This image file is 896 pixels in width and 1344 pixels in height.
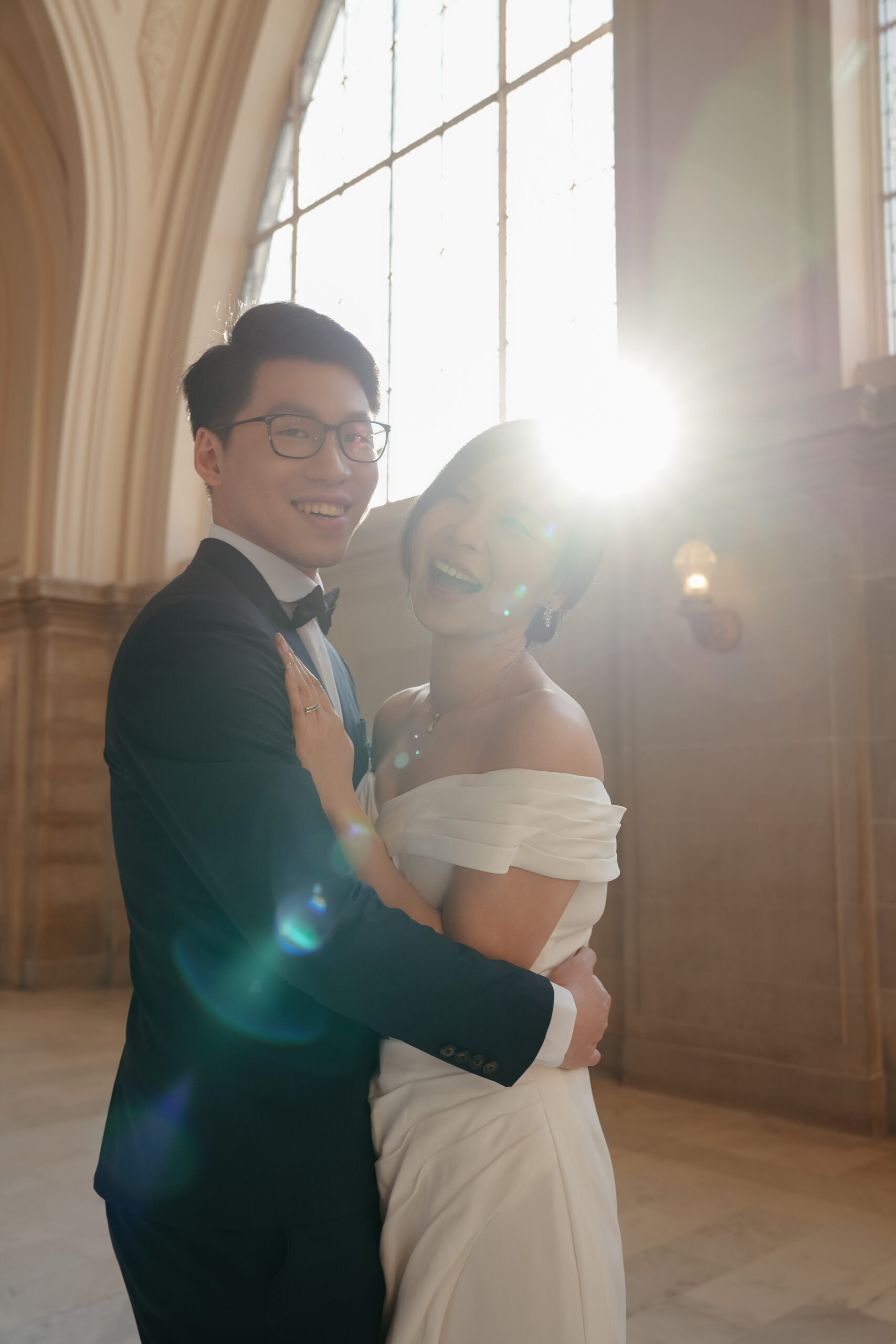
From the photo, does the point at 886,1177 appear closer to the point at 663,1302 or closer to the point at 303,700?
the point at 663,1302

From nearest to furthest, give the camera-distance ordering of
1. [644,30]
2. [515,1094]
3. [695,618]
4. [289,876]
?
[289,876] < [515,1094] < [695,618] < [644,30]

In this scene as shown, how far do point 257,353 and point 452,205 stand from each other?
8204mm

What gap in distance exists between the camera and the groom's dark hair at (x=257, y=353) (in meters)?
1.70

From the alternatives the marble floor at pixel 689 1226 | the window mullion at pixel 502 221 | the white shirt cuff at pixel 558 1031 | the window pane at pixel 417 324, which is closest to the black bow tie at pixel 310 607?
the white shirt cuff at pixel 558 1031

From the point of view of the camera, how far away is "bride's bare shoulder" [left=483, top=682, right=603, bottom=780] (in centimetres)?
162

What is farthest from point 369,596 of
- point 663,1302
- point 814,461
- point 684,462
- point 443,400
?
point 663,1302

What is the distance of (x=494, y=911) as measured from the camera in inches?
59.3

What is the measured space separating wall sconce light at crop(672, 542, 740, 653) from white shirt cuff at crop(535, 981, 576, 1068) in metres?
4.53

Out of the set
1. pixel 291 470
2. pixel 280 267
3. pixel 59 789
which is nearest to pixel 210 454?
pixel 291 470

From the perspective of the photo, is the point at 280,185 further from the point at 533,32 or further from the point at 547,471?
the point at 547,471

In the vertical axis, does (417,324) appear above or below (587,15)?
below

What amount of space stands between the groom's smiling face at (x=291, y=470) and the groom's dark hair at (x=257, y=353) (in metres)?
0.01

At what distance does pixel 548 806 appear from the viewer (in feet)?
5.14

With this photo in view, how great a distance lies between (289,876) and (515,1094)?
508 millimetres
